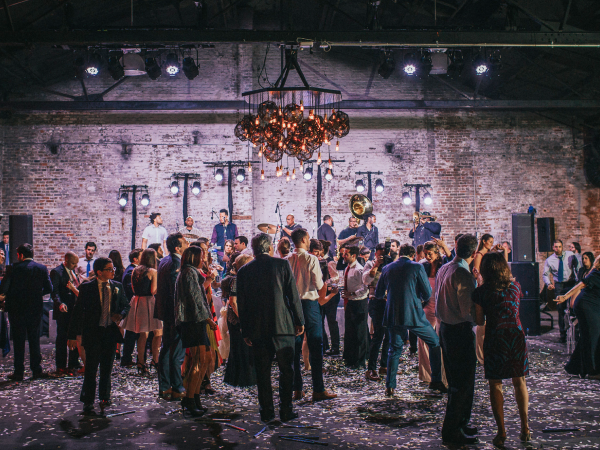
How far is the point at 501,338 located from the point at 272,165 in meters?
8.90

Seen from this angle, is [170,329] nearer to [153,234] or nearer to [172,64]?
[153,234]

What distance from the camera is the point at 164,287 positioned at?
5133 millimetres

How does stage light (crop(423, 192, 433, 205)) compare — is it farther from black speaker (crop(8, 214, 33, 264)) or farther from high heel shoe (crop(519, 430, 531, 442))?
black speaker (crop(8, 214, 33, 264))

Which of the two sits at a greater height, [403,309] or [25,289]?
[25,289]

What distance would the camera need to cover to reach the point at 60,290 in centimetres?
649

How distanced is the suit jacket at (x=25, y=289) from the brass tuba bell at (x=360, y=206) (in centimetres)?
659

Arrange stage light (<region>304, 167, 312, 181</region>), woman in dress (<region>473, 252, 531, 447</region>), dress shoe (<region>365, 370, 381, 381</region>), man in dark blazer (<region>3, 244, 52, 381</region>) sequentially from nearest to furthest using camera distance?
woman in dress (<region>473, 252, 531, 447</region>) < dress shoe (<region>365, 370, 381, 381</region>) < man in dark blazer (<region>3, 244, 52, 381</region>) < stage light (<region>304, 167, 312, 181</region>)

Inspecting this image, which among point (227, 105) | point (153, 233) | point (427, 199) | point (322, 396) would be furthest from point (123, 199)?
point (322, 396)

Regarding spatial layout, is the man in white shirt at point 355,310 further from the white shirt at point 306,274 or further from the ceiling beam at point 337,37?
the ceiling beam at point 337,37

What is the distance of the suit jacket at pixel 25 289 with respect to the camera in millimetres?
6012

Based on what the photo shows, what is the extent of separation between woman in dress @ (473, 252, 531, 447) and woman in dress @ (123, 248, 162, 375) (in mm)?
3819

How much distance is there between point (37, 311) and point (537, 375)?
6.03 meters

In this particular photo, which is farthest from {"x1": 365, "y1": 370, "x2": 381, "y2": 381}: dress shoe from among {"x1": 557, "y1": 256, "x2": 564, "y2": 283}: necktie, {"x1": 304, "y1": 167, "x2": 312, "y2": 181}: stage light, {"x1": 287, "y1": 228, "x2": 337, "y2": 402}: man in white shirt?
{"x1": 304, "y1": 167, "x2": 312, "y2": 181}: stage light

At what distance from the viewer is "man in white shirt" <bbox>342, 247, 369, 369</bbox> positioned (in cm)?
644
